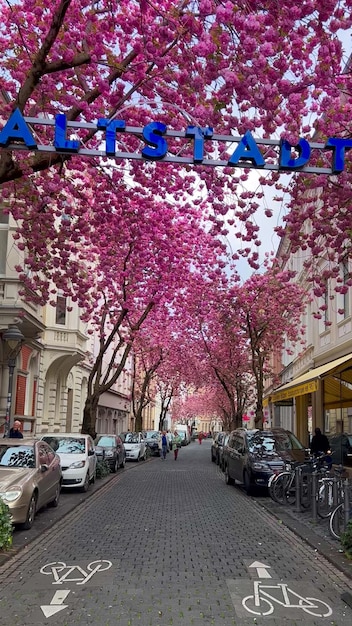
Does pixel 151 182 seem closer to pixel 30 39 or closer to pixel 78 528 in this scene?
pixel 30 39

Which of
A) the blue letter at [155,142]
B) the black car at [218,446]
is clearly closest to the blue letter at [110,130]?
the blue letter at [155,142]

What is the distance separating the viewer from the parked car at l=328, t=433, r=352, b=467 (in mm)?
18500

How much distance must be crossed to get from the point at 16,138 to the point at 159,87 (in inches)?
109

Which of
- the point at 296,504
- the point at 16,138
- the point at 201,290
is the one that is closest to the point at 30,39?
the point at 16,138

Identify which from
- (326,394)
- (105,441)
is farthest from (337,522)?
(105,441)

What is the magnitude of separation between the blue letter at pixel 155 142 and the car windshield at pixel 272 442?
1090 cm

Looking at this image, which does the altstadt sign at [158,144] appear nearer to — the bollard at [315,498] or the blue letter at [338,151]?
the blue letter at [338,151]

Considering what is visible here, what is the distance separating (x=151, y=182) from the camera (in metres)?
11.7

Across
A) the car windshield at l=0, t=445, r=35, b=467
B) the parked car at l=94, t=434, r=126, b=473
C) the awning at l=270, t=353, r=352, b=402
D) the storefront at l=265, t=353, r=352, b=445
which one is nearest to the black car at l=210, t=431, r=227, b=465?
the storefront at l=265, t=353, r=352, b=445

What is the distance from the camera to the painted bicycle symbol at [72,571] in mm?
7062

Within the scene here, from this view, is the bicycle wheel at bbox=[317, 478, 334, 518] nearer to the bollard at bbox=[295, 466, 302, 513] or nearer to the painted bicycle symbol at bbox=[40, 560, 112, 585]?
the bollard at bbox=[295, 466, 302, 513]

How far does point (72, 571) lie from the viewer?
744 centimetres

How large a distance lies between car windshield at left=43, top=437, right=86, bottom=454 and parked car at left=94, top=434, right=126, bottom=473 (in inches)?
199

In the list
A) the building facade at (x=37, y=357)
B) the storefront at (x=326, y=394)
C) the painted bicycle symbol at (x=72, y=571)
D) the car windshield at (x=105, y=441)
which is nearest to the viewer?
the painted bicycle symbol at (x=72, y=571)
